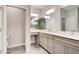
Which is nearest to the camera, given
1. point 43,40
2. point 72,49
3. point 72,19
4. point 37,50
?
point 72,49

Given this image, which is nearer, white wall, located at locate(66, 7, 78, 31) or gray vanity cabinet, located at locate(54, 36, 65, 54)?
gray vanity cabinet, located at locate(54, 36, 65, 54)

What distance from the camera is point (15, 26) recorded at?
3.27 m

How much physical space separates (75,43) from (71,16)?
1.14 meters

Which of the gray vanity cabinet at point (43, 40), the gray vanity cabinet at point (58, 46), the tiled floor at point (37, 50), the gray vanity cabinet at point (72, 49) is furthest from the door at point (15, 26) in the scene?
the gray vanity cabinet at point (72, 49)

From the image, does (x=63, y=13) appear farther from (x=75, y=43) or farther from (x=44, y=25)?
(x=75, y=43)

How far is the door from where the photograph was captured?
3.11m

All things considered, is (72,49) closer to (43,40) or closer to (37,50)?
(37,50)

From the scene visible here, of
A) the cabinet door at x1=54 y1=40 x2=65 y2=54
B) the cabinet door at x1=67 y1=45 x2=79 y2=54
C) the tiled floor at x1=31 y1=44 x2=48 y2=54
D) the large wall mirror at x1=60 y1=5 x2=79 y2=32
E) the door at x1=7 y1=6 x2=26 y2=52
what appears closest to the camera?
the cabinet door at x1=67 y1=45 x2=79 y2=54

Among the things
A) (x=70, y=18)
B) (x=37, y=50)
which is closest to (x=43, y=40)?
(x=37, y=50)

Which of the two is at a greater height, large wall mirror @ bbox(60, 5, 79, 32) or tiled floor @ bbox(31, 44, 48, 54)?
large wall mirror @ bbox(60, 5, 79, 32)

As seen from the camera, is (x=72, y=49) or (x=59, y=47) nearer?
(x=72, y=49)

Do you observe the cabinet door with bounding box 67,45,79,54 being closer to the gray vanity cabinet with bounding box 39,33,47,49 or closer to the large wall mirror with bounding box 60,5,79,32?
the large wall mirror with bounding box 60,5,79,32

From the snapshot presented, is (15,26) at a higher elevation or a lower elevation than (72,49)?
higher

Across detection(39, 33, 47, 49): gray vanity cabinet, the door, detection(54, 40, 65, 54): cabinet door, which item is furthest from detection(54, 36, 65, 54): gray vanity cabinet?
the door
